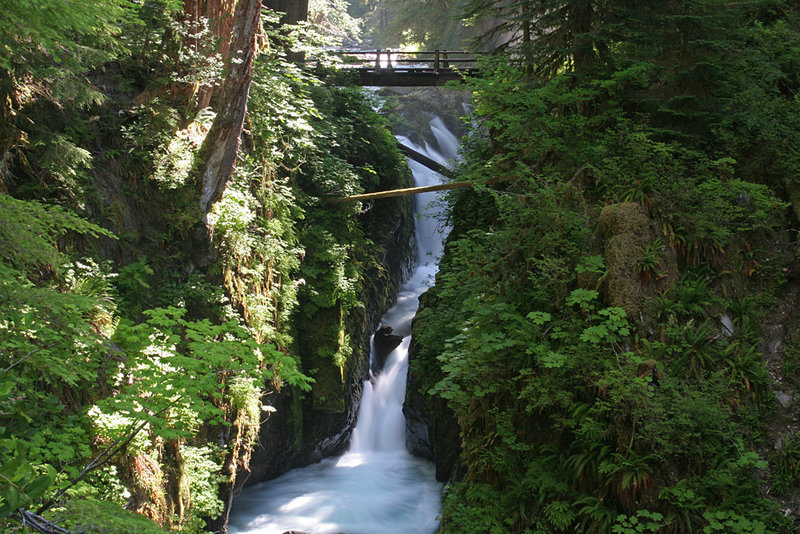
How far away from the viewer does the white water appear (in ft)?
35.2

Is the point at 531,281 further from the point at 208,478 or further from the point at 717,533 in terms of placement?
the point at 208,478

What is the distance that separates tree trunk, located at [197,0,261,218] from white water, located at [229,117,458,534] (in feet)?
13.4

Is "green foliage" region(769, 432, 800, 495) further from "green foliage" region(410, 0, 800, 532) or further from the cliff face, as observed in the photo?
the cliff face

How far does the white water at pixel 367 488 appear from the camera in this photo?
10.7m

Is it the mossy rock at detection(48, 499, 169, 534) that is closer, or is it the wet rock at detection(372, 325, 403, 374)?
the mossy rock at detection(48, 499, 169, 534)

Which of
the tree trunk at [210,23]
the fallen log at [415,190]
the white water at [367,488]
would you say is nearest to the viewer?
the tree trunk at [210,23]

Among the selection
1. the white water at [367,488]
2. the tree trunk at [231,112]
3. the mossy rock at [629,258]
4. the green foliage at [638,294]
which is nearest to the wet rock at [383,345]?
the white water at [367,488]

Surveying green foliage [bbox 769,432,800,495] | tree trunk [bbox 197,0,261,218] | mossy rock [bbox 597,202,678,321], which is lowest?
green foliage [bbox 769,432,800,495]

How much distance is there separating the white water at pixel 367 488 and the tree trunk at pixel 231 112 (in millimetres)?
4084

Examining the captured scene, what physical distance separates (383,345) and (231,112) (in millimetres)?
8613

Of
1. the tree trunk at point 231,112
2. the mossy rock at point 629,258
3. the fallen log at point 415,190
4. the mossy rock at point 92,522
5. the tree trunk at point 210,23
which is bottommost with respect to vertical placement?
the mossy rock at point 92,522

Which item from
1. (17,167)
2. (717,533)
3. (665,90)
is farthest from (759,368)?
(17,167)

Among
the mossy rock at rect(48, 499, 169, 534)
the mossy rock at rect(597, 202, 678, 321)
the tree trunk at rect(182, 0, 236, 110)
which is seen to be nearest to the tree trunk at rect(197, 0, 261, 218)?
the tree trunk at rect(182, 0, 236, 110)

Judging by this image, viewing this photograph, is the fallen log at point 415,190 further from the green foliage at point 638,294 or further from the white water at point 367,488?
the white water at point 367,488
